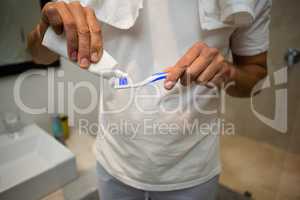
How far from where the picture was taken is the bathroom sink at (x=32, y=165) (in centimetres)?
81

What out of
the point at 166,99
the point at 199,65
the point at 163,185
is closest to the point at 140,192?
the point at 163,185

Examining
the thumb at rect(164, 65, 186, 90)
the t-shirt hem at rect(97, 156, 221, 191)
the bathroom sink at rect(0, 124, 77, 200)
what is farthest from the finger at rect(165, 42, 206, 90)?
the bathroom sink at rect(0, 124, 77, 200)

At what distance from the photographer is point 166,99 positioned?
1.64 feet

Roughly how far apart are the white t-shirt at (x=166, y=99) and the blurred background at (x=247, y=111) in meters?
0.52

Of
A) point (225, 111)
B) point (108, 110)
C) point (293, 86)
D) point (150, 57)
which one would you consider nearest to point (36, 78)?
point (108, 110)

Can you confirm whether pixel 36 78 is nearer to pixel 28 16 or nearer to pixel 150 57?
pixel 28 16

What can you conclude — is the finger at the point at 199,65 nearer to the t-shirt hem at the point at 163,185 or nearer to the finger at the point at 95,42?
the finger at the point at 95,42

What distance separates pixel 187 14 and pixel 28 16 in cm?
73

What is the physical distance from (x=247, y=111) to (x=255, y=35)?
1.10 m

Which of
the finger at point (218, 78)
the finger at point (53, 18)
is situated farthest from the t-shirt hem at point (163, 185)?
the finger at point (53, 18)

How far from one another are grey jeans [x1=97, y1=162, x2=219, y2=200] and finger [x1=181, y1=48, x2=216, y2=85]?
29cm

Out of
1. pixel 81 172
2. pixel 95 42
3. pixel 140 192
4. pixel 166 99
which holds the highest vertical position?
pixel 95 42

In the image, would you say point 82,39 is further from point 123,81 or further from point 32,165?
point 32,165

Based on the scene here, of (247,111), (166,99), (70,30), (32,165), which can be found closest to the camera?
(70,30)
